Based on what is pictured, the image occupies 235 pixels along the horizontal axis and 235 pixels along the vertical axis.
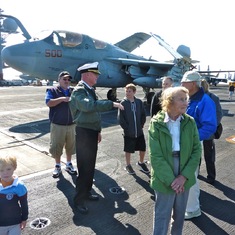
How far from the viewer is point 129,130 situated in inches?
198

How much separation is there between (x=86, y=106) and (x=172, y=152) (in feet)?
4.50

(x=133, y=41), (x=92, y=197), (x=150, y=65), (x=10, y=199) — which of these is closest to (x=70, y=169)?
(x=92, y=197)

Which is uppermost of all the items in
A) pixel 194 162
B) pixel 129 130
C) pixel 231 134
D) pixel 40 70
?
pixel 40 70

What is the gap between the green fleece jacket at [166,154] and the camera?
2.49m

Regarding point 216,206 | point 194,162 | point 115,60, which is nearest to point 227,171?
point 216,206

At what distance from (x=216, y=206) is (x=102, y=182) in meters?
2.07

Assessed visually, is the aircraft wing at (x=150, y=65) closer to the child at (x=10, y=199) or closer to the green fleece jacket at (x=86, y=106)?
the green fleece jacket at (x=86, y=106)

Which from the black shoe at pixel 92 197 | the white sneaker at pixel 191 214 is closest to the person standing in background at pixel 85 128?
the black shoe at pixel 92 197

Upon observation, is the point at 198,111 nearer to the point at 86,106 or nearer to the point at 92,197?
the point at 86,106

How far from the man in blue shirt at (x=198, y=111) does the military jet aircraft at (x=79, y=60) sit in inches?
343

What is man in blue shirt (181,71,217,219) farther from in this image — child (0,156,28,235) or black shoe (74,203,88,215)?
child (0,156,28,235)

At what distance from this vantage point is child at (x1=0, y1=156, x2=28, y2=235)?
7.52ft

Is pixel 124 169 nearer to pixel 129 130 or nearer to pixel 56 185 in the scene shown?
pixel 129 130

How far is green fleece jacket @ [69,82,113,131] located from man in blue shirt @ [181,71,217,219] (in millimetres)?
1172
